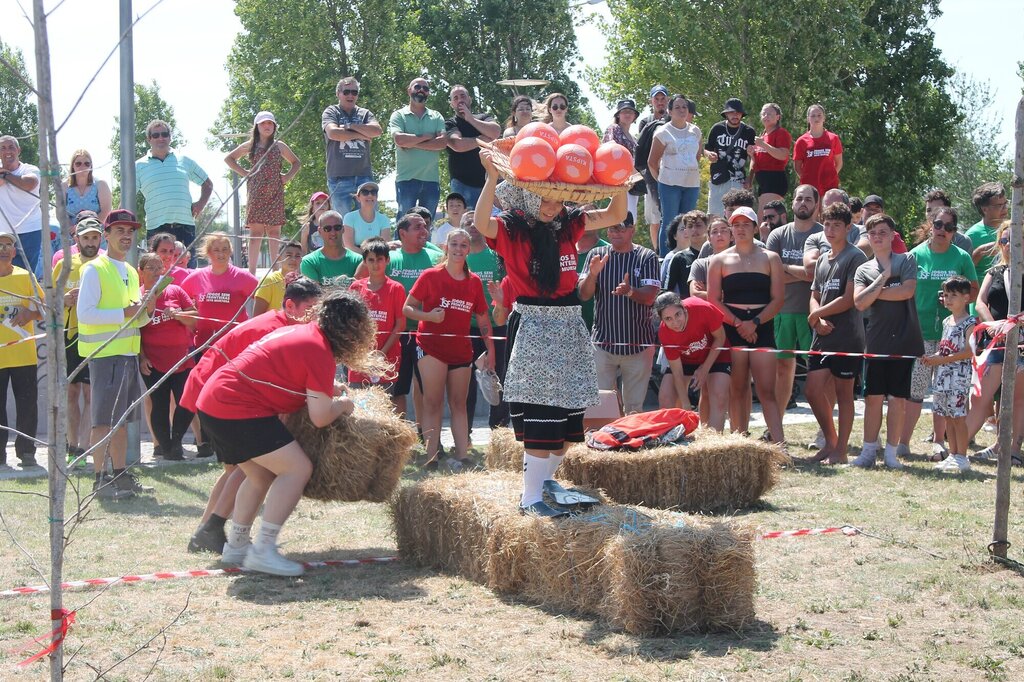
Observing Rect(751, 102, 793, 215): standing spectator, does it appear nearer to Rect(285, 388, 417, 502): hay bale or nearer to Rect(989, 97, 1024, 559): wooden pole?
Rect(989, 97, 1024, 559): wooden pole

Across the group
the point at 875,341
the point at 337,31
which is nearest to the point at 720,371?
the point at 875,341

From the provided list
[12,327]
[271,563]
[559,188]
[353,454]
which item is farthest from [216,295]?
[559,188]

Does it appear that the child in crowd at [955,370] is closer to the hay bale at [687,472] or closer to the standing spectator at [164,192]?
the hay bale at [687,472]

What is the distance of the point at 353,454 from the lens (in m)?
6.56

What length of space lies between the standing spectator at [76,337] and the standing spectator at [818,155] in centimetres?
769

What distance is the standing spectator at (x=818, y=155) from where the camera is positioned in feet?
45.2

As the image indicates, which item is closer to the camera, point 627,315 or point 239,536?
point 239,536

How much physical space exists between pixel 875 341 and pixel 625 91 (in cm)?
2343

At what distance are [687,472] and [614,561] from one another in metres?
2.74

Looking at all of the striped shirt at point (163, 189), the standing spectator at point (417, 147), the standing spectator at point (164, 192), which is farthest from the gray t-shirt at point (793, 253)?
the striped shirt at point (163, 189)

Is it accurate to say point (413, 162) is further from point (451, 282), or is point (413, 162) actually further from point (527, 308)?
point (527, 308)

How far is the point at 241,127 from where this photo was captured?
3594 cm

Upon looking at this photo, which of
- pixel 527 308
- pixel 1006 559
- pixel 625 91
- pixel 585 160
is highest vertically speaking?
pixel 625 91

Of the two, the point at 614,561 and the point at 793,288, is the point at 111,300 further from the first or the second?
the point at 793,288
